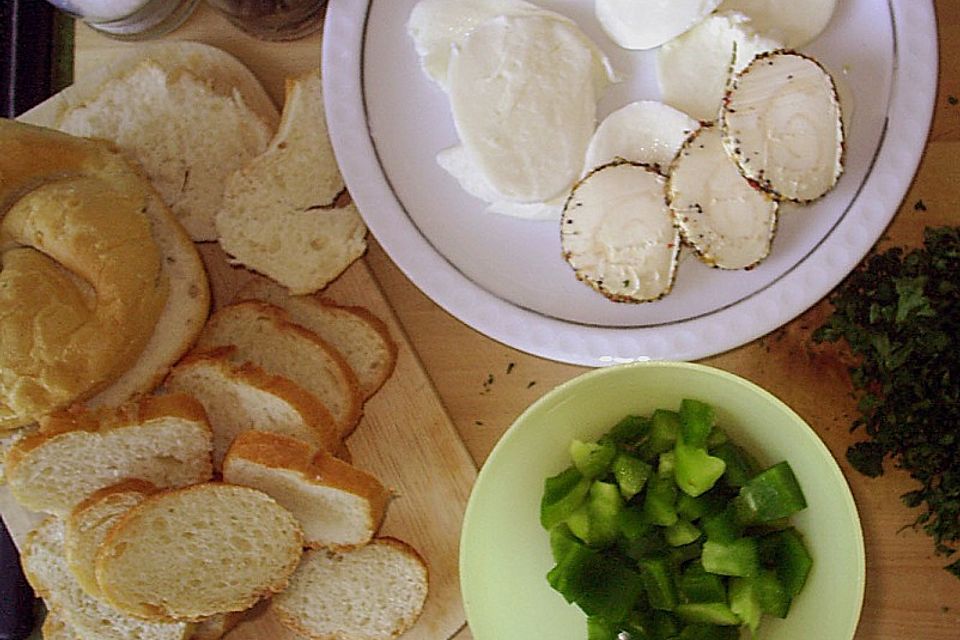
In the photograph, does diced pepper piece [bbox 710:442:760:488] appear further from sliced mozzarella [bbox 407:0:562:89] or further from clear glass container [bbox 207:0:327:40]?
clear glass container [bbox 207:0:327:40]

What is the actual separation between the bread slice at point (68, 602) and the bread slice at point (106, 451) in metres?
0.06

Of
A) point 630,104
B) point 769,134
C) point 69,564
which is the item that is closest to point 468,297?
point 630,104

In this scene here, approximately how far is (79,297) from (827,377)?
4.05ft

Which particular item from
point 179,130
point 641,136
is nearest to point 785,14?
point 641,136

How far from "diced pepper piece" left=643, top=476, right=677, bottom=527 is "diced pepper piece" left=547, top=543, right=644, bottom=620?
0.08m

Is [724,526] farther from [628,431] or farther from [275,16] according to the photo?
[275,16]

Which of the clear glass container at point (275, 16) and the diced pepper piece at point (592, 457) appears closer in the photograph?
the diced pepper piece at point (592, 457)

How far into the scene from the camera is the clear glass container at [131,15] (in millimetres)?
1667

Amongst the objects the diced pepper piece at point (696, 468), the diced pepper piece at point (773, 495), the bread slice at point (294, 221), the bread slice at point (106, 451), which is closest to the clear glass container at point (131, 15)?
the bread slice at point (294, 221)

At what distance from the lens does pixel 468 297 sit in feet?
5.24

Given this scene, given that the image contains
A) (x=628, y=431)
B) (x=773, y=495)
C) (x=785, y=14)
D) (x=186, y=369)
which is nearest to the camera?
(x=773, y=495)

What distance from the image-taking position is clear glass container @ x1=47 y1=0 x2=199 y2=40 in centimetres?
167

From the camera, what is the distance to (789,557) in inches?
52.7

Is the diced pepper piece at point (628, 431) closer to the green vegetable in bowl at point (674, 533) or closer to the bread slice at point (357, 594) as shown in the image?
the green vegetable in bowl at point (674, 533)
